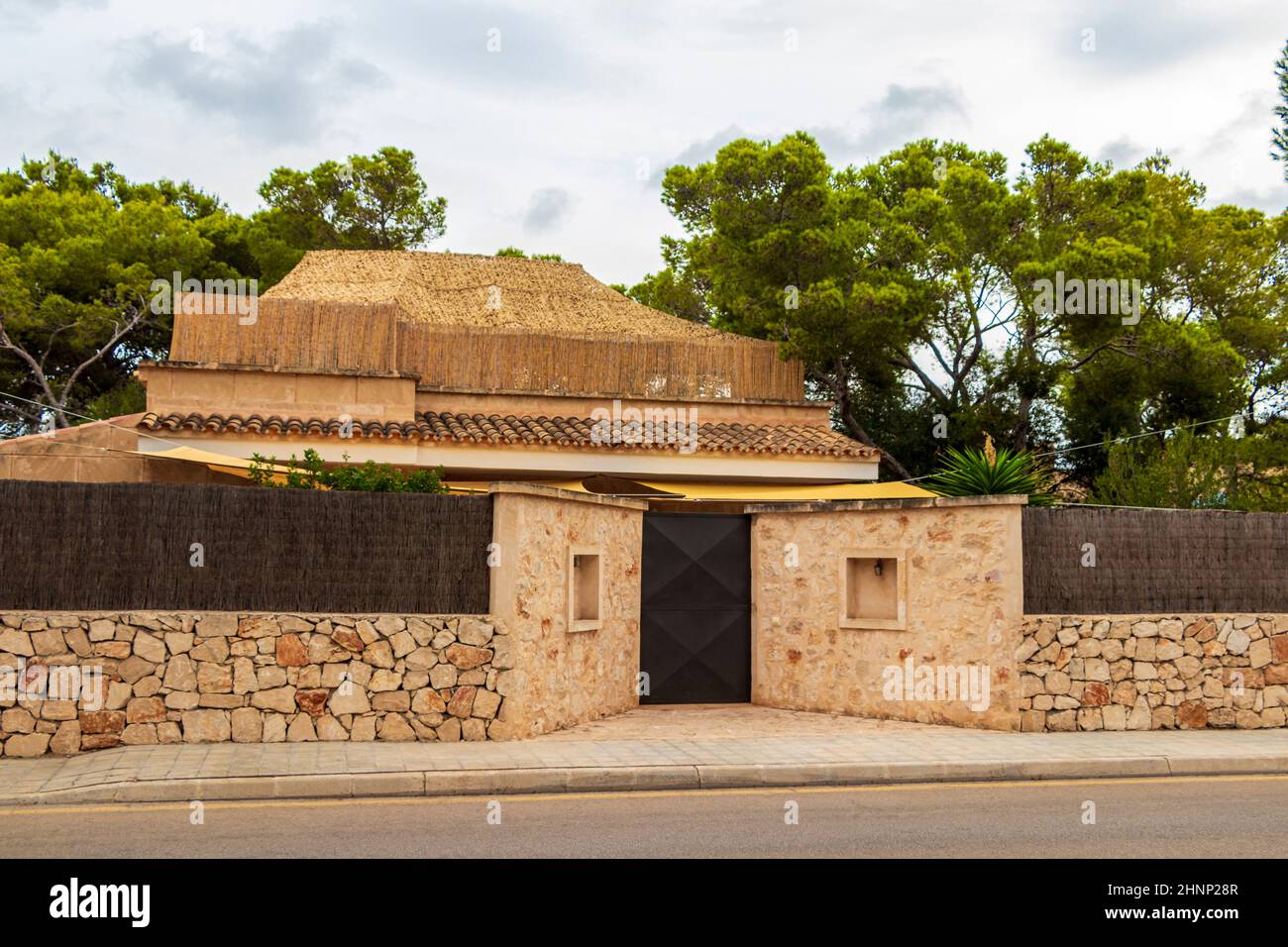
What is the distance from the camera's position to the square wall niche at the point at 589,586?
549 inches

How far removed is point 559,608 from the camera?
525 inches

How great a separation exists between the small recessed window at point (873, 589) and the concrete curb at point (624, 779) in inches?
131

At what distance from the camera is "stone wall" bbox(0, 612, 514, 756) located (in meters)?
11.3

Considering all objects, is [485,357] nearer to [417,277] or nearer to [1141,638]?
[417,277]

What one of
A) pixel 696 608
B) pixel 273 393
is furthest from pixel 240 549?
pixel 273 393

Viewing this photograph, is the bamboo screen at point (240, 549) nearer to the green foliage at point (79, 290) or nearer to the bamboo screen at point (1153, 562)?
the bamboo screen at point (1153, 562)

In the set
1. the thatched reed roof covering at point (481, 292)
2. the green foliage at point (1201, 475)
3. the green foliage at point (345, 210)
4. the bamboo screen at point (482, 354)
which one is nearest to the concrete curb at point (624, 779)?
the green foliage at point (1201, 475)

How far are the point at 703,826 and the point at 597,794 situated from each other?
166cm

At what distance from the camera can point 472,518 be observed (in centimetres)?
1270

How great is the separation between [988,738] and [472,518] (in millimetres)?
5943

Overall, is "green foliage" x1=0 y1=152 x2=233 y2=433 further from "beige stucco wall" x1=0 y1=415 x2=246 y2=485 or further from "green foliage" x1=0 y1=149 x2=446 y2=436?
"beige stucco wall" x1=0 y1=415 x2=246 y2=485

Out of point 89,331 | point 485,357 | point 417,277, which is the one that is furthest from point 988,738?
point 89,331

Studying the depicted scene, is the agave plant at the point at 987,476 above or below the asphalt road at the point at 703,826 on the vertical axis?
above

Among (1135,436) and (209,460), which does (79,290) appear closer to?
(209,460)
